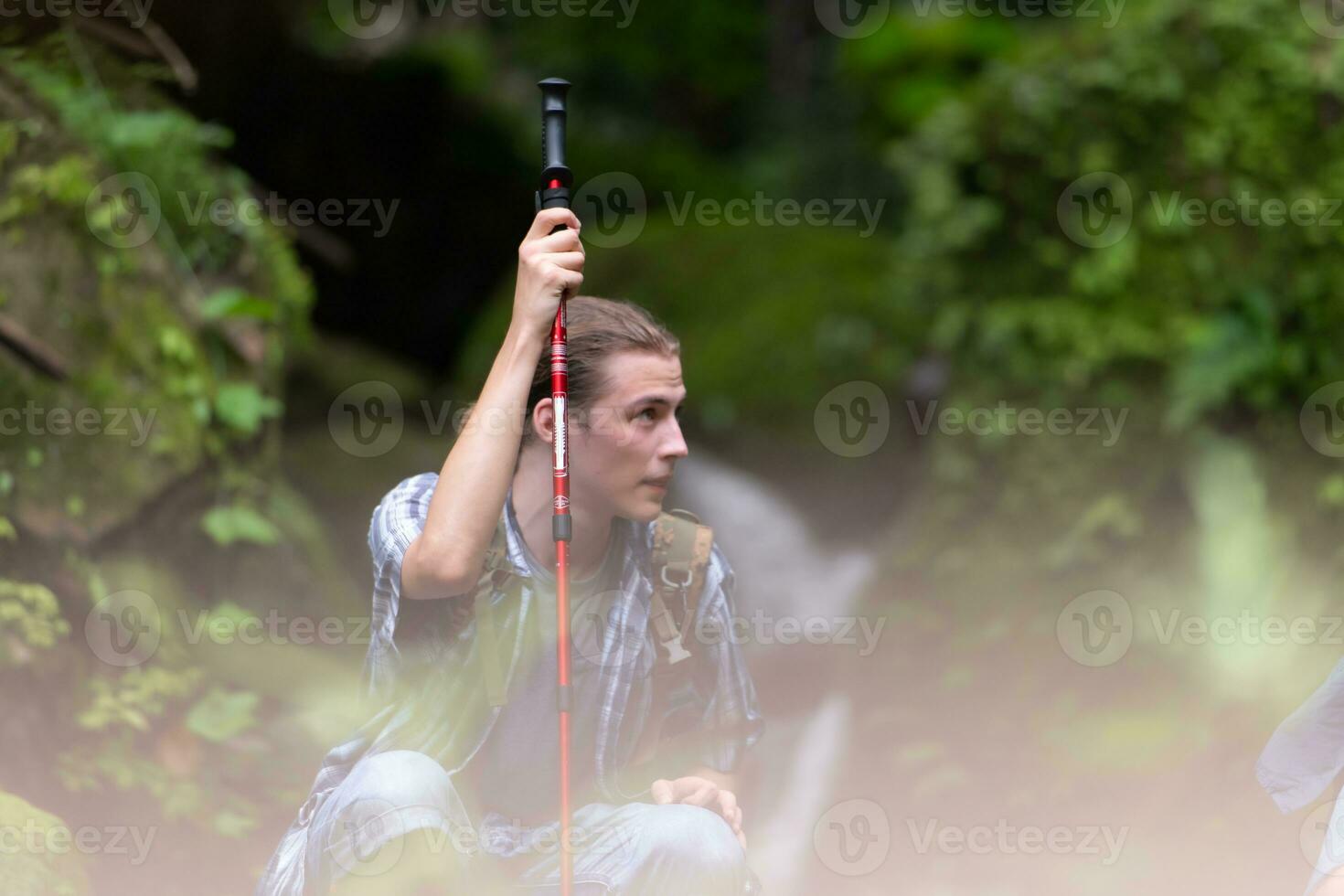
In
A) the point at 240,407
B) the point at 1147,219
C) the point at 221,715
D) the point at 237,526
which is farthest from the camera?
the point at 1147,219

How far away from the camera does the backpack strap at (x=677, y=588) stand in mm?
2848

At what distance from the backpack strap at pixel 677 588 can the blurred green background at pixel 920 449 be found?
1.75m

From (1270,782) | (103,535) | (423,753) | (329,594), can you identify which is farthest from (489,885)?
(329,594)

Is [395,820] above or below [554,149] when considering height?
below

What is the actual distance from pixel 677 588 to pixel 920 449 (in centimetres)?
608

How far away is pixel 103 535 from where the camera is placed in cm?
495

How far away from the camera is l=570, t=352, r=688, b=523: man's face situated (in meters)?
2.78

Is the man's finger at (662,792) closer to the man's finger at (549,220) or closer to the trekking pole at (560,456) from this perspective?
the trekking pole at (560,456)

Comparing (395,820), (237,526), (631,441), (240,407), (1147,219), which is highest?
(1147,219)

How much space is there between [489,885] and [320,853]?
31 cm

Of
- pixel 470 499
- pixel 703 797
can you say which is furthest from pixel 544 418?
pixel 703 797

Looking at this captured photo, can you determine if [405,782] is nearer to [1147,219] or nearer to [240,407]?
[240,407]

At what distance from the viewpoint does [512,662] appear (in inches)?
109

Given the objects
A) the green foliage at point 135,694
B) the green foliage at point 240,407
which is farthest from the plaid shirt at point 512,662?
the green foliage at point 240,407
